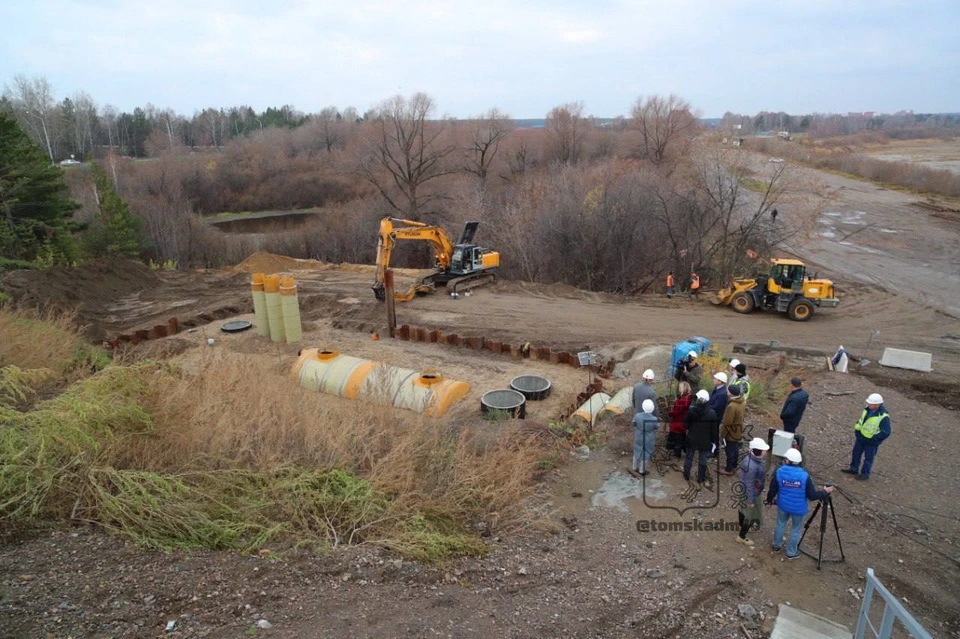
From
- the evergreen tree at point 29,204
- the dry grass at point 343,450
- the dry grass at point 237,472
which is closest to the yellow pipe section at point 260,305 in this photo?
the dry grass at point 237,472

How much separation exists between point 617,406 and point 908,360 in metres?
8.74

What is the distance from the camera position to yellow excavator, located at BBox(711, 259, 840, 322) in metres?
19.0

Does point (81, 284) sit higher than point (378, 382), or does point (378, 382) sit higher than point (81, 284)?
point (81, 284)

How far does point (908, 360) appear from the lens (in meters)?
14.4

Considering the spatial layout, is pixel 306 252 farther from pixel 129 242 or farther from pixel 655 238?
pixel 655 238

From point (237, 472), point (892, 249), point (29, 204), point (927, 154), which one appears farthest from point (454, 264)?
point (927, 154)

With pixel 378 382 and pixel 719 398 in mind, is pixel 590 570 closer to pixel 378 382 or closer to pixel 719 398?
pixel 719 398

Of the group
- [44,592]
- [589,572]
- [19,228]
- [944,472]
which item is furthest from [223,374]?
[19,228]

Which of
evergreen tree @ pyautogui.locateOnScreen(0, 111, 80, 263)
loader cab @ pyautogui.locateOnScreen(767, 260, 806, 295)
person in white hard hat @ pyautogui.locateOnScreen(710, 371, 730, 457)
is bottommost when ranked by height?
loader cab @ pyautogui.locateOnScreen(767, 260, 806, 295)

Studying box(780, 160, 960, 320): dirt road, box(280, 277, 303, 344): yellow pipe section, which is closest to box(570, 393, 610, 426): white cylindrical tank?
box(280, 277, 303, 344): yellow pipe section

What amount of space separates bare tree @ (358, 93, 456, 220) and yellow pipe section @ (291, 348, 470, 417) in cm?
2984

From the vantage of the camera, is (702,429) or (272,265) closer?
(702,429)

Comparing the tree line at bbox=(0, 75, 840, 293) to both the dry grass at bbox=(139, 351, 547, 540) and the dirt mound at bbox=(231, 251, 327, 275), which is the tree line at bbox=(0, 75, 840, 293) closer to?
the dirt mound at bbox=(231, 251, 327, 275)

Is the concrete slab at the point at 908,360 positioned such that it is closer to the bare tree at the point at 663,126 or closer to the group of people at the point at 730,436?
the group of people at the point at 730,436
